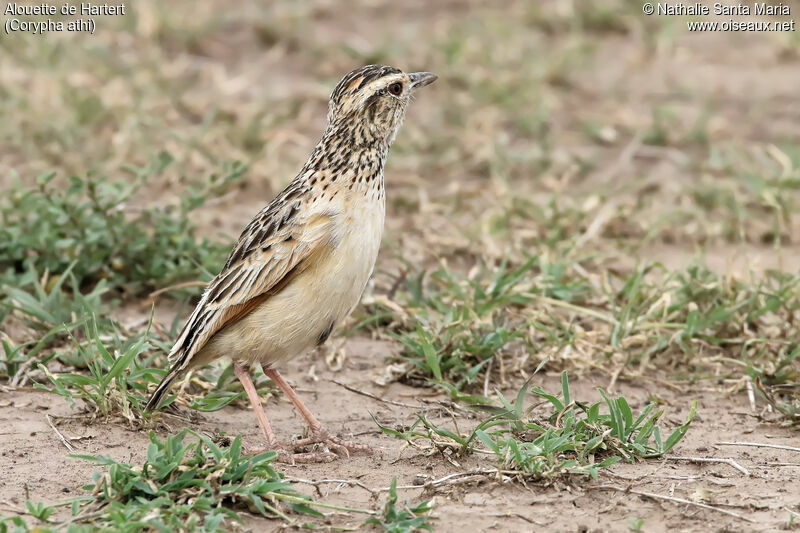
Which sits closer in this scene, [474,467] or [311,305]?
[474,467]

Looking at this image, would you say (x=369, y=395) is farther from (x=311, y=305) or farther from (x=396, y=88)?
(x=396, y=88)

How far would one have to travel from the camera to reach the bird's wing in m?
5.49

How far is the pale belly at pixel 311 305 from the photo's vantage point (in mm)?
5449

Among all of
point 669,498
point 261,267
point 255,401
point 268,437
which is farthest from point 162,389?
point 669,498

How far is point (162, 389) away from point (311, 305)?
807mm

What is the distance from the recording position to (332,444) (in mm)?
5586

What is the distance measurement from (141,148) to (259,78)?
7.25 feet

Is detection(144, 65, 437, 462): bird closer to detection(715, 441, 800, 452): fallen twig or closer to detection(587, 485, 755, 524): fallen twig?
detection(587, 485, 755, 524): fallen twig

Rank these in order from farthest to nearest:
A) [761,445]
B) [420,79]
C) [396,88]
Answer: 1. [420,79]
2. [396,88]
3. [761,445]

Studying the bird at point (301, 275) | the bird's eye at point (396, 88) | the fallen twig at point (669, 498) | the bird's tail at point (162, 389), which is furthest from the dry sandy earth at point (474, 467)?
the bird's eye at point (396, 88)

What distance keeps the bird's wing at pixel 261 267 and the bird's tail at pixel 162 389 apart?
0.11 feet

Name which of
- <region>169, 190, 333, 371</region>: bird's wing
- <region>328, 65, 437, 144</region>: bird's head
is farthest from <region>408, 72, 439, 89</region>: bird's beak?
<region>169, 190, 333, 371</region>: bird's wing

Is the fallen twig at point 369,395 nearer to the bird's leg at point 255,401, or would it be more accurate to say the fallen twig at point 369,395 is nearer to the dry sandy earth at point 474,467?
the dry sandy earth at point 474,467

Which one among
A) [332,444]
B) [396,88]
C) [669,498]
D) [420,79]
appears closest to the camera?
[669,498]
